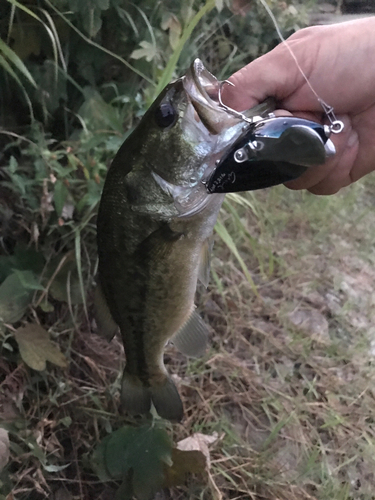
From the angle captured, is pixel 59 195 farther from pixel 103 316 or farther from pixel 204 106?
pixel 204 106

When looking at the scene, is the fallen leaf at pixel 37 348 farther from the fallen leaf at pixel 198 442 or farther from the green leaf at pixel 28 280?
the fallen leaf at pixel 198 442

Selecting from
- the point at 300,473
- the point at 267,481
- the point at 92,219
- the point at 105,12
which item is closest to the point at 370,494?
the point at 300,473

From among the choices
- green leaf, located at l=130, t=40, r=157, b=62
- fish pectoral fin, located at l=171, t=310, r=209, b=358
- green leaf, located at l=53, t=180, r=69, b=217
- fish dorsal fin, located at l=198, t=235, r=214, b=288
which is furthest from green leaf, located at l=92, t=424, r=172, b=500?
green leaf, located at l=130, t=40, r=157, b=62

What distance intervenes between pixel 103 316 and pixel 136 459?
500mm

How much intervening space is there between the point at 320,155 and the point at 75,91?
1235mm

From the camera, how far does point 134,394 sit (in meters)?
1.34

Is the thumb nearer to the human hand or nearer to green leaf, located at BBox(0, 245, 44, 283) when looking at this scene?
the human hand

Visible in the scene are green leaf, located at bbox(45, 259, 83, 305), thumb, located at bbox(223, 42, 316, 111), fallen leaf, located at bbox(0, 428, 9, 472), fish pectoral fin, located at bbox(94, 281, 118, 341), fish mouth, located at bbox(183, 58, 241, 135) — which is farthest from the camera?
green leaf, located at bbox(45, 259, 83, 305)

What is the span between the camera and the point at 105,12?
1589 millimetres

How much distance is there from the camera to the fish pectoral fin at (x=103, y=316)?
1231 mm

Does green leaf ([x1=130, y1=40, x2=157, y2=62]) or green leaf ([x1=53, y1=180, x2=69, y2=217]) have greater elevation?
green leaf ([x1=130, y1=40, x2=157, y2=62])

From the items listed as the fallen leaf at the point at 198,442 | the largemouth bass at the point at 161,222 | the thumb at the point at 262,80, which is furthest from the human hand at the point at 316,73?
the fallen leaf at the point at 198,442

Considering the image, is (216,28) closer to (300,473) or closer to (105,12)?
(105,12)

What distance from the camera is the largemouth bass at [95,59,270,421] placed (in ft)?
3.04
